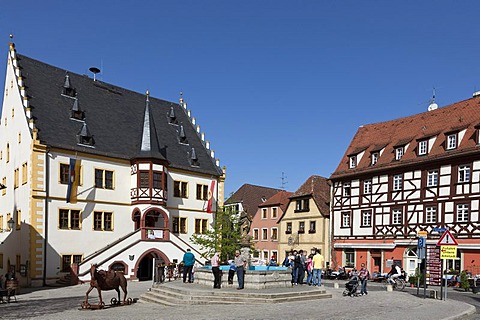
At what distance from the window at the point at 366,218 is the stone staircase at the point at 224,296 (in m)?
20.5

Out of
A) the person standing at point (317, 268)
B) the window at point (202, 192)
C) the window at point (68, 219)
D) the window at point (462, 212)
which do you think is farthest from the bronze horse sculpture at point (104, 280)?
the window at point (462, 212)

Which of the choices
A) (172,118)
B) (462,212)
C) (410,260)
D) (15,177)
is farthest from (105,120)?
(462,212)

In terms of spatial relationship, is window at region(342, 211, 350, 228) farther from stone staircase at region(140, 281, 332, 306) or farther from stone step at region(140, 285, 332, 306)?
stone step at region(140, 285, 332, 306)

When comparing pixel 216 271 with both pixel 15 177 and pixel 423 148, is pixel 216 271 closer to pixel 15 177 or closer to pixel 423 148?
pixel 15 177

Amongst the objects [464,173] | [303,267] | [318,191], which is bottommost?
[303,267]

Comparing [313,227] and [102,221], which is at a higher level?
[102,221]

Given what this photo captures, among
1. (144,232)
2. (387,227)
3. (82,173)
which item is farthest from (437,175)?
(82,173)

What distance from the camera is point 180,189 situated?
38.5 m

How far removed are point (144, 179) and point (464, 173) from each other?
21455 mm

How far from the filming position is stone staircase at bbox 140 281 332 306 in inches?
657

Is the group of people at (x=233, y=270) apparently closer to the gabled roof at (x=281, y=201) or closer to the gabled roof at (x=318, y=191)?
the gabled roof at (x=318, y=191)

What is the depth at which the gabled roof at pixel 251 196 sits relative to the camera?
63.1 metres

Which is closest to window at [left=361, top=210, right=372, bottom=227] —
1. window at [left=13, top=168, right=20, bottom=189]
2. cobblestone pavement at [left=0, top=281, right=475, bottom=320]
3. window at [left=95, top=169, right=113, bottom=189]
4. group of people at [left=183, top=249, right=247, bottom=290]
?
window at [left=95, top=169, right=113, bottom=189]

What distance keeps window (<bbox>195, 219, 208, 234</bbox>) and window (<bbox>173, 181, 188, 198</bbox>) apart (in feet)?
8.10
